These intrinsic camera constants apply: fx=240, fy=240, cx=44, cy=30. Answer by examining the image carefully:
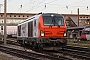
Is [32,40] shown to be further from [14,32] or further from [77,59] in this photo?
[14,32]

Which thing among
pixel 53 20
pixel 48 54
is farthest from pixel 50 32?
pixel 48 54

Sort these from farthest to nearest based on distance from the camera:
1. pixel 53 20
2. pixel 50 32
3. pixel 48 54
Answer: pixel 53 20 → pixel 50 32 → pixel 48 54

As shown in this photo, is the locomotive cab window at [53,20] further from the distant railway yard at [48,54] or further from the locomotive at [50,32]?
the distant railway yard at [48,54]

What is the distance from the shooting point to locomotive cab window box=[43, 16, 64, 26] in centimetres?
1953

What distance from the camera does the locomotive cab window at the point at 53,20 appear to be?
19531 mm

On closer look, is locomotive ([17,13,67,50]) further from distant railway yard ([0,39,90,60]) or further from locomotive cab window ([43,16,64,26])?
distant railway yard ([0,39,90,60])

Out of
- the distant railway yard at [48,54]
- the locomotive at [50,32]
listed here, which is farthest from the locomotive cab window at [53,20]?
the distant railway yard at [48,54]

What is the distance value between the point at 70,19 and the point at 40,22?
250 feet

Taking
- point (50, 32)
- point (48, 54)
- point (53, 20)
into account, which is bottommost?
point (48, 54)

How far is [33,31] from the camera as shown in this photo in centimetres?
2095

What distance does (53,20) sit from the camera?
19688 mm

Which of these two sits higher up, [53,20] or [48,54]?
[53,20]

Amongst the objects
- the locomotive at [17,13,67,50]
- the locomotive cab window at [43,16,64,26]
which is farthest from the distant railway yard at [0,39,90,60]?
the locomotive cab window at [43,16,64,26]

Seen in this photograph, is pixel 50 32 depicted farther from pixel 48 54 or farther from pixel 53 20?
pixel 48 54
